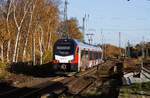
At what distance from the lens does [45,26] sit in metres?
67.5

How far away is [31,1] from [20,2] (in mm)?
11071

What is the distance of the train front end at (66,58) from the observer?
34.9m

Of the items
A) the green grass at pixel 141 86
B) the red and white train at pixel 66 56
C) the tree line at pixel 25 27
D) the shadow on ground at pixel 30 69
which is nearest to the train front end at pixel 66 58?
the red and white train at pixel 66 56

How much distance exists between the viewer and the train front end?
115ft

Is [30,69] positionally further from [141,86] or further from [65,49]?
[141,86]

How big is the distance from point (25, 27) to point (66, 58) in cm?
2629

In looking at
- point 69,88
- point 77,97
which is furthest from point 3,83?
point 77,97

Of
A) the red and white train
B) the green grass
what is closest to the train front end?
Answer: the red and white train

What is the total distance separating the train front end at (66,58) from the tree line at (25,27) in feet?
21.6

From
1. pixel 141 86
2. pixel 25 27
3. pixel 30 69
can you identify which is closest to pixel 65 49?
pixel 30 69

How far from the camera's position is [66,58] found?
35094 mm

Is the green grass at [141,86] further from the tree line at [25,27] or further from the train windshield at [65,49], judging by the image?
the tree line at [25,27]

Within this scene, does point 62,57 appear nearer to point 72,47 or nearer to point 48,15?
point 72,47

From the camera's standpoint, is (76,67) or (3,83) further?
(76,67)
